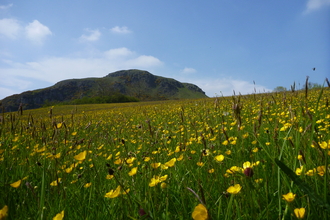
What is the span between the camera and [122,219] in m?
1.23

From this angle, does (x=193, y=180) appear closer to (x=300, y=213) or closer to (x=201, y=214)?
(x=300, y=213)

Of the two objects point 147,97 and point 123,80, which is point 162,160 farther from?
point 123,80

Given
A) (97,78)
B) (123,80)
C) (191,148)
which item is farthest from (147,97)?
(191,148)

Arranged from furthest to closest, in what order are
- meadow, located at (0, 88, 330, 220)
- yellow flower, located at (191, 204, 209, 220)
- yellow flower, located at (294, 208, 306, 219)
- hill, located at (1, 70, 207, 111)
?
hill, located at (1, 70, 207, 111), meadow, located at (0, 88, 330, 220), yellow flower, located at (294, 208, 306, 219), yellow flower, located at (191, 204, 209, 220)

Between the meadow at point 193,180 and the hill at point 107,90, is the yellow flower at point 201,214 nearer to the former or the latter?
the meadow at point 193,180

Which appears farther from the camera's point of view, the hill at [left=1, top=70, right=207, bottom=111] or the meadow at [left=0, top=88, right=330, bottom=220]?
the hill at [left=1, top=70, right=207, bottom=111]

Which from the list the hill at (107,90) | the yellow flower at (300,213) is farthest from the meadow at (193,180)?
the hill at (107,90)

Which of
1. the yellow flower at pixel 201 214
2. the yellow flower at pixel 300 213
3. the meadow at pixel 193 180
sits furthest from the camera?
the meadow at pixel 193 180

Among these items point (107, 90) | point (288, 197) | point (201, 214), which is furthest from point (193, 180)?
point (107, 90)

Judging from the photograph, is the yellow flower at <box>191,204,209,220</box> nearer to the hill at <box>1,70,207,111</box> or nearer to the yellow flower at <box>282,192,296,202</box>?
the yellow flower at <box>282,192,296,202</box>

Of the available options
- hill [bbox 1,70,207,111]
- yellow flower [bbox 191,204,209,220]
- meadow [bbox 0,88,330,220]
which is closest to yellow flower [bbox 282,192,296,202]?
meadow [bbox 0,88,330,220]

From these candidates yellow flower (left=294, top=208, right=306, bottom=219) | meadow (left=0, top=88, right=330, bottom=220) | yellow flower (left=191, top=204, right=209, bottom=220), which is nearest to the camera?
yellow flower (left=191, top=204, right=209, bottom=220)

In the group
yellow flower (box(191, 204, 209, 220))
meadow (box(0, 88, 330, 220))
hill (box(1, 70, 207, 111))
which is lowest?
meadow (box(0, 88, 330, 220))

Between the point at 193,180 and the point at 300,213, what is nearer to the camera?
the point at 300,213
